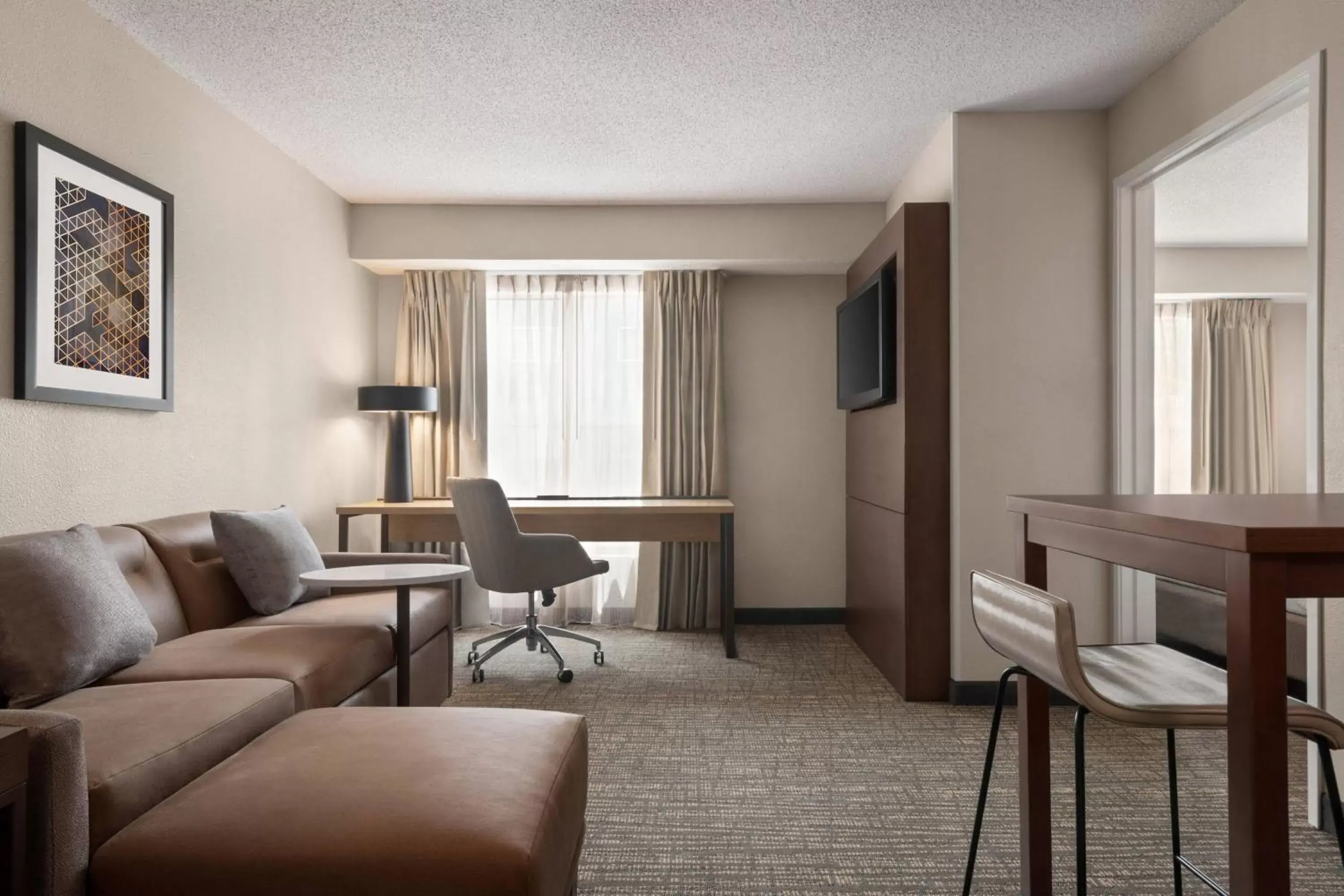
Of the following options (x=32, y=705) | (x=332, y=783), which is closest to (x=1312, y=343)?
(x=332, y=783)

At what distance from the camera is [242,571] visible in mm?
3018

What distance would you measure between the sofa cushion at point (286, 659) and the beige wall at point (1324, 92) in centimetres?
286

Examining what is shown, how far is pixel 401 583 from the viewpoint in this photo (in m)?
2.76

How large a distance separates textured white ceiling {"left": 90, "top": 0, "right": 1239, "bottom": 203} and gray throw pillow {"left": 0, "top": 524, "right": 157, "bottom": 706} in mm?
1770

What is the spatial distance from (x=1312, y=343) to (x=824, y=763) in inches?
78.2

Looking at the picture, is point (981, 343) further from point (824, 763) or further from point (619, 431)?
point (619, 431)

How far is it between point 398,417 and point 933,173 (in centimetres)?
322

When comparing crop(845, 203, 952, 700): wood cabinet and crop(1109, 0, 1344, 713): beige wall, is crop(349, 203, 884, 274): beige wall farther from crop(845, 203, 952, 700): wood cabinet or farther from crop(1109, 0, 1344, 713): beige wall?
crop(1109, 0, 1344, 713): beige wall

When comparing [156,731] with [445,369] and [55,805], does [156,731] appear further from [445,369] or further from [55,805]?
[445,369]

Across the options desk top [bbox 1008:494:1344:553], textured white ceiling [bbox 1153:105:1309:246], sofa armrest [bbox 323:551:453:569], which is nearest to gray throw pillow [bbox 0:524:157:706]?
sofa armrest [bbox 323:551:453:569]

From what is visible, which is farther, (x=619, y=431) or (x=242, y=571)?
(x=619, y=431)

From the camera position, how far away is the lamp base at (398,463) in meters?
4.91

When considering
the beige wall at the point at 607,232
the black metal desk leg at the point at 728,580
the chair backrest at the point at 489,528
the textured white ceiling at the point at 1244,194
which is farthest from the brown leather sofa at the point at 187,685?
the textured white ceiling at the point at 1244,194

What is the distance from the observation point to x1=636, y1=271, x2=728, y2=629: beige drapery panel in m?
5.23
